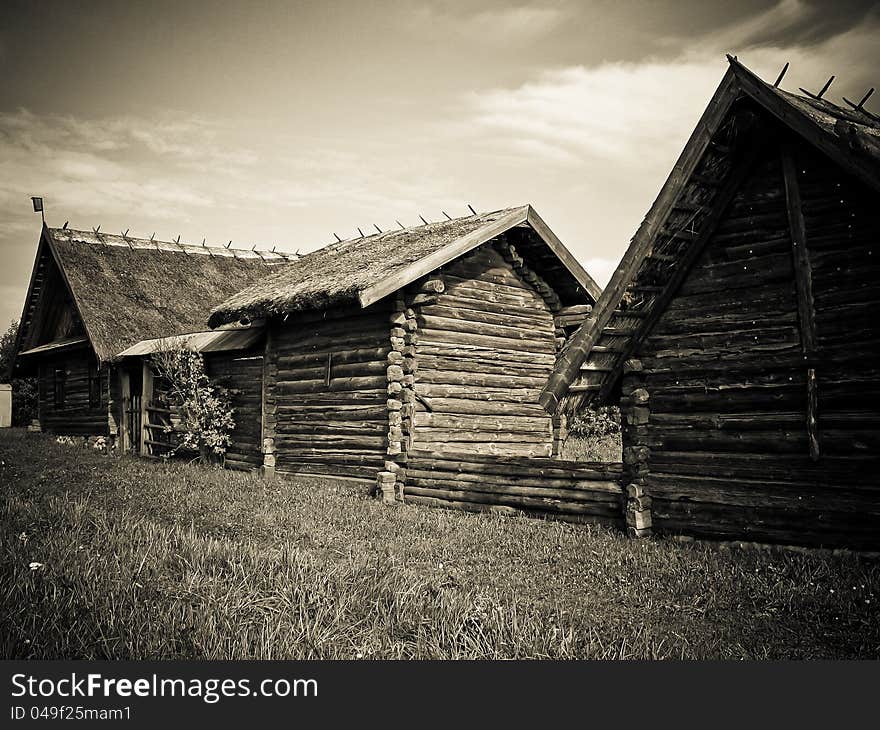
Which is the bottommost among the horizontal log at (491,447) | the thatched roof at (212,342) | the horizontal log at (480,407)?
the horizontal log at (491,447)

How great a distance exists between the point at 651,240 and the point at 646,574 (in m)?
3.89

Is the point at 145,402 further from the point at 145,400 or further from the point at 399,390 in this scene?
the point at 399,390

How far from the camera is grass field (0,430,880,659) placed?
5.02m

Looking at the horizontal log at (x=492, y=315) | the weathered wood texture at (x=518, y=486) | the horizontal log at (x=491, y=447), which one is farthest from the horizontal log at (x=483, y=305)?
the weathered wood texture at (x=518, y=486)

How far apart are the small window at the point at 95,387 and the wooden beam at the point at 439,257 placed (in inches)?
688

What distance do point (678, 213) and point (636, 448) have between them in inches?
116

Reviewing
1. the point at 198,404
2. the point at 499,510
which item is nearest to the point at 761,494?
the point at 499,510

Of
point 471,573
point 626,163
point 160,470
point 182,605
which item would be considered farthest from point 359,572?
point 626,163

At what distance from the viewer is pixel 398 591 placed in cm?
615

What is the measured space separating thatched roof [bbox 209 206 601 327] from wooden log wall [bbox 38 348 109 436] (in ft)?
38.8

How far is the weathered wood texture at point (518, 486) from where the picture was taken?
33.4 feet

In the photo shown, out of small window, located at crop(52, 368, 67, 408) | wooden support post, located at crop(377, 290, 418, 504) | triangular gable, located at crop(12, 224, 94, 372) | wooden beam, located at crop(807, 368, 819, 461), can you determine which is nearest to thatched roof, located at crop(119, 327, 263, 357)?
wooden support post, located at crop(377, 290, 418, 504)

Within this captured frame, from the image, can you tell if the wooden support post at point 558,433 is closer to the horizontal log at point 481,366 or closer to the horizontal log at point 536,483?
the horizontal log at point 481,366

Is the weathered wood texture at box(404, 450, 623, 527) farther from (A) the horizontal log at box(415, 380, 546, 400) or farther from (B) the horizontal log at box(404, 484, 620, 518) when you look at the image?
→ (A) the horizontal log at box(415, 380, 546, 400)
